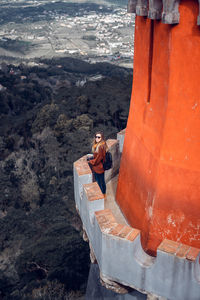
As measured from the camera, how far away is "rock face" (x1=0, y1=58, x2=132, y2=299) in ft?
43.0

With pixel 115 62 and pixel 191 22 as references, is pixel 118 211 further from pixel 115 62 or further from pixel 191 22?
pixel 115 62

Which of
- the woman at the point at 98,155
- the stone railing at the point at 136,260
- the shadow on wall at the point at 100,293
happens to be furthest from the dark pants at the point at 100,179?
the shadow on wall at the point at 100,293

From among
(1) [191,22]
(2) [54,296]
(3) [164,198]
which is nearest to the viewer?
(1) [191,22]

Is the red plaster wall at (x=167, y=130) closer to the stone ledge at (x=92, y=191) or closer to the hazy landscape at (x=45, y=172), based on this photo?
→ the stone ledge at (x=92, y=191)

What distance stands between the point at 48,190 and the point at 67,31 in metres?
75.2

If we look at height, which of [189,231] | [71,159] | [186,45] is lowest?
[71,159]

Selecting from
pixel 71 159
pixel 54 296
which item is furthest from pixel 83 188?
pixel 71 159

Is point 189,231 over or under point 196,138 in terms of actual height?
under

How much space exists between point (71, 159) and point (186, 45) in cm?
1738

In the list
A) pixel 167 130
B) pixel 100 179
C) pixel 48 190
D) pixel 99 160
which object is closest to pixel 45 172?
pixel 48 190

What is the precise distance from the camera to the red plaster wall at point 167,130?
3.99 metres

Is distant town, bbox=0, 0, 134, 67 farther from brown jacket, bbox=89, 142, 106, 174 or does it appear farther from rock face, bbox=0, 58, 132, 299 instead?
brown jacket, bbox=89, 142, 106, 174

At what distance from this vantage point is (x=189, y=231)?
449 cm

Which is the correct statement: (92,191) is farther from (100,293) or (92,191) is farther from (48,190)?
(48,190)
